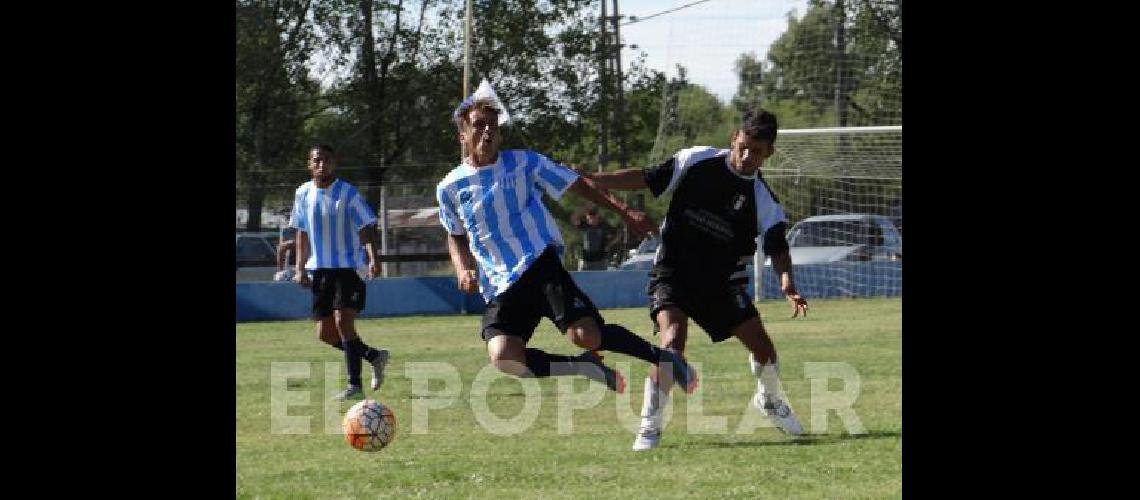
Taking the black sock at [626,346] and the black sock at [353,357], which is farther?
the black sock at [353,357]

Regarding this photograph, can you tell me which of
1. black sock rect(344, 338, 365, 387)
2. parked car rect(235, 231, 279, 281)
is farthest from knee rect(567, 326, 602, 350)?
parked car rect(235, 231, 279, 281)

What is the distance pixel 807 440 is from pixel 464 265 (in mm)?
2210

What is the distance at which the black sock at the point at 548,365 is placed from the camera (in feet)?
30.5

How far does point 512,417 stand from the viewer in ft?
34.9

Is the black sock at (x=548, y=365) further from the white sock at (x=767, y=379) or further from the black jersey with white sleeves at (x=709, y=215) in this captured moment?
the white sock at (x=767, y=379)

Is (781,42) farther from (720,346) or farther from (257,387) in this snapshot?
(257,387)

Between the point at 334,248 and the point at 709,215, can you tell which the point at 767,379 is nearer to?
the point at 709,215

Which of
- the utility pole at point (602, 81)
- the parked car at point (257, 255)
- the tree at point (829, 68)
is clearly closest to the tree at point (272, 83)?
the parked car at point (257, 255)

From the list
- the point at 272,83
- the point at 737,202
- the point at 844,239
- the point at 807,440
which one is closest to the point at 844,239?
the point at 844,239

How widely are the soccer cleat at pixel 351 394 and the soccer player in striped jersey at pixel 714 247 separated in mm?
3586

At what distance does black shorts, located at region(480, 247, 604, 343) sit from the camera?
9047 millimetres

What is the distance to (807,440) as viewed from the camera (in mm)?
9203
